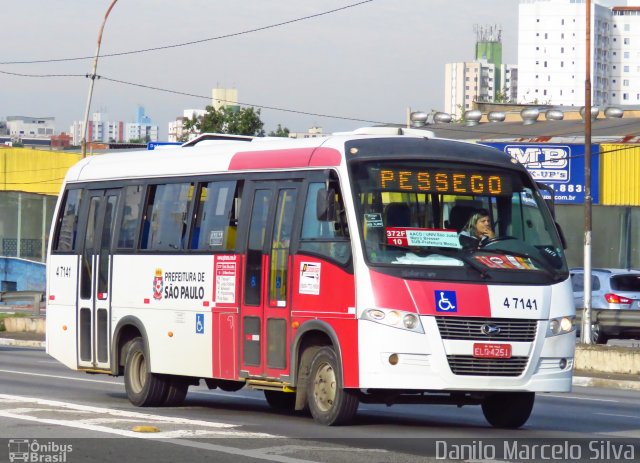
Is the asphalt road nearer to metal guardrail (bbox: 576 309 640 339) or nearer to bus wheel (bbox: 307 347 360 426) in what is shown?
bus wheel (bbox: 307 347 360 426)

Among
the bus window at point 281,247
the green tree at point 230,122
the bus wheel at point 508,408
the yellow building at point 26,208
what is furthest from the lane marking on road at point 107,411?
the green tree at point 230,122

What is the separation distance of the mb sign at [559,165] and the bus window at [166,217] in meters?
30.9

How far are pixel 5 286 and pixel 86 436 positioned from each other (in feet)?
163

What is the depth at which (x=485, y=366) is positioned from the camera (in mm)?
12719

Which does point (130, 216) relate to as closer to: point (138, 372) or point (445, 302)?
point (138, 372)

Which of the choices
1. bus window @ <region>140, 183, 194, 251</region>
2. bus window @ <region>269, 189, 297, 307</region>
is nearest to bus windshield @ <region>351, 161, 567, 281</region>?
bus window @ <region>269, 189, 297, 307</region>

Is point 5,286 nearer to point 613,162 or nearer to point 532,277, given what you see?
point 613,162

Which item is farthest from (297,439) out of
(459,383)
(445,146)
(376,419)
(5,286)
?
(5,286)

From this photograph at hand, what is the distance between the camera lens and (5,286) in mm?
60188

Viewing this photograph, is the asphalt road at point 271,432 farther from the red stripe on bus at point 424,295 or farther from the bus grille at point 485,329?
the red stripe on bus at point 424,295

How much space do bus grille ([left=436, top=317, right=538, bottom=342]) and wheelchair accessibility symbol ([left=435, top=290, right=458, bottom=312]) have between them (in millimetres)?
91

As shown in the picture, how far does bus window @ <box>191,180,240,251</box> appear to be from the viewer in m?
15.0

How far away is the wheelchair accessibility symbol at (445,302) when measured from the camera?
41.5 ft

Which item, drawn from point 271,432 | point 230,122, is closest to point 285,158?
point 271,432
